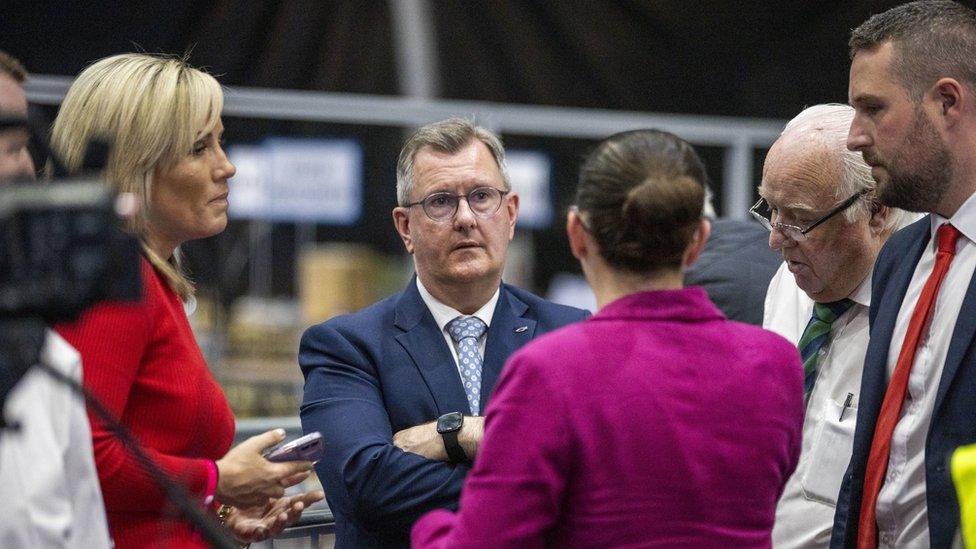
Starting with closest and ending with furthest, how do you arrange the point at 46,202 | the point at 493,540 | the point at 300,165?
1. the point at 46,202
2. the point at 493,540
3. the point at 300,165

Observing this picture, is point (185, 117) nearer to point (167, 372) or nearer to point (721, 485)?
point (167, 372)

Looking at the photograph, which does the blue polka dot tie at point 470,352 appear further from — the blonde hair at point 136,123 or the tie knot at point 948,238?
the tie knot at point 948,238

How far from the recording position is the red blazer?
215 centimetres

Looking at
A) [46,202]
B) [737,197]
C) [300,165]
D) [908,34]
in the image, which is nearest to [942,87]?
[908,34]

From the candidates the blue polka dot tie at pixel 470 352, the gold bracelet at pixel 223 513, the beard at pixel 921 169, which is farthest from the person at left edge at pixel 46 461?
the beard at pixel 921 169

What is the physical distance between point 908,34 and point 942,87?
141 millimetres

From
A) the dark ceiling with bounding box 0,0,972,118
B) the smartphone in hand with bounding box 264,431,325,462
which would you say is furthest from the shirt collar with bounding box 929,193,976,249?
the dark ceiling with bounding box 0,0,972,118

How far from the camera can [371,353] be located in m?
2.69

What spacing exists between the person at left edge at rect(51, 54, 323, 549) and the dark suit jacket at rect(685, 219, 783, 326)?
4.98 ft

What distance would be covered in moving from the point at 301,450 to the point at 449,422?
324 mm

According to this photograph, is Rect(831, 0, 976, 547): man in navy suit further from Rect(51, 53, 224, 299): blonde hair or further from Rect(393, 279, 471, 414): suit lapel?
Rect(51, 53, 224, 299): blonde hair

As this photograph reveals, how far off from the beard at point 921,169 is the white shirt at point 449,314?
0.94 m

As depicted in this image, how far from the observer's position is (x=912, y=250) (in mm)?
2557

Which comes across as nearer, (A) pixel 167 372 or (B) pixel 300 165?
(A) pixel 167 372
